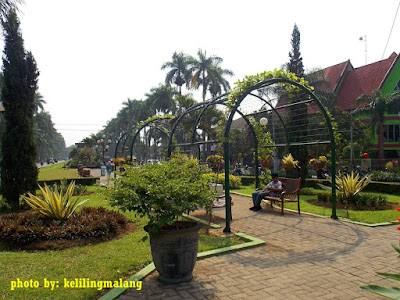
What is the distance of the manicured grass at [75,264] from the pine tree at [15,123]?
5.04 m

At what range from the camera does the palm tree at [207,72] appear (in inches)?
1312

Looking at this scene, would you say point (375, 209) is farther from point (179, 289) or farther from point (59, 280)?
point (59, 280)

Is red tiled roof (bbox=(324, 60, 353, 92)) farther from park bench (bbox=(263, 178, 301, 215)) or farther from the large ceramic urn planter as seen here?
the large ceramic urn planter

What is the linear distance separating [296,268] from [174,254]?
69.3 inches

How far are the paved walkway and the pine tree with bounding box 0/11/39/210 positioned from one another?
7.45 meters

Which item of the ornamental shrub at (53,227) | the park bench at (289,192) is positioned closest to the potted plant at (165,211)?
the ornamental shrub at (53,227)

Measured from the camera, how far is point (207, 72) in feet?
110

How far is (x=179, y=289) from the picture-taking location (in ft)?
12.1

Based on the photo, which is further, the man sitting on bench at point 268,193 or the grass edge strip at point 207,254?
the man sitting on bench at point 268,193

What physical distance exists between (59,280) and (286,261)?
315 centimetres

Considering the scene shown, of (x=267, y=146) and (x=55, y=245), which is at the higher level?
(x=267, y=146)

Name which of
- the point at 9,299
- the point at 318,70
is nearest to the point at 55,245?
the point at 9,299

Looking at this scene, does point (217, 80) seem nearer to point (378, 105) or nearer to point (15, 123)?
point (378, 105)

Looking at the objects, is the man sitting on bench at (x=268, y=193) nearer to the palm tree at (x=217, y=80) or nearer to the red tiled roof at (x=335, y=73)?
the palm tree at (x=217, y=80)
